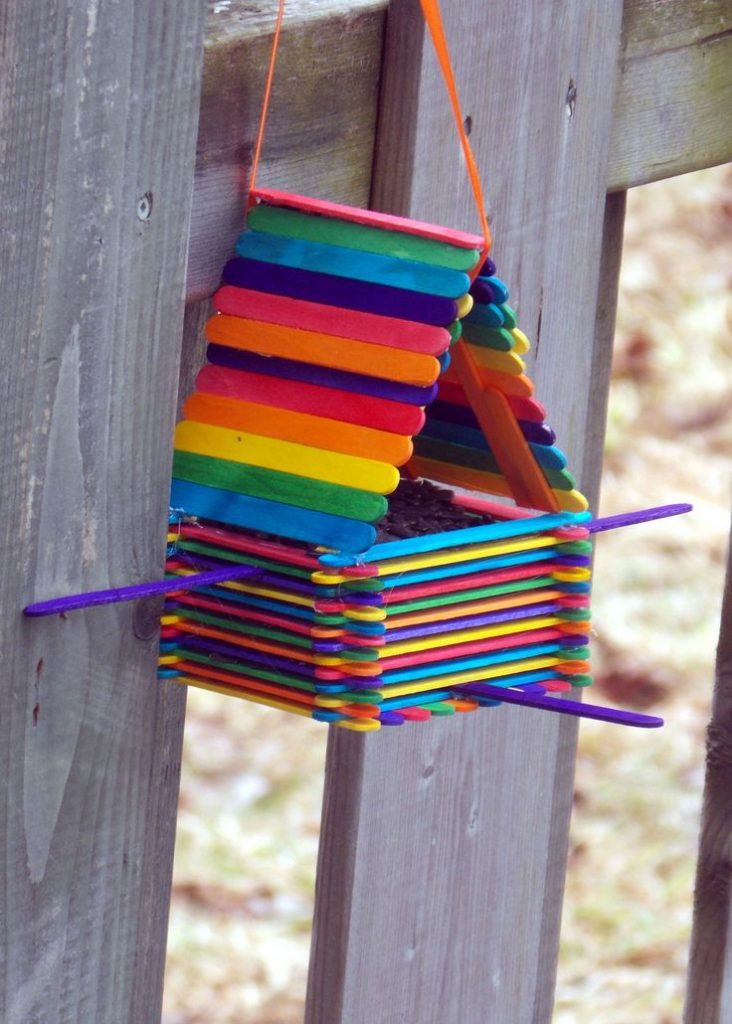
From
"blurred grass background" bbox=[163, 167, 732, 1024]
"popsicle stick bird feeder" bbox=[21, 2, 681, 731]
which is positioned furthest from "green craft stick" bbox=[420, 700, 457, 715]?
"blurred grass background" bbox=[163, 167, 732, 1024]

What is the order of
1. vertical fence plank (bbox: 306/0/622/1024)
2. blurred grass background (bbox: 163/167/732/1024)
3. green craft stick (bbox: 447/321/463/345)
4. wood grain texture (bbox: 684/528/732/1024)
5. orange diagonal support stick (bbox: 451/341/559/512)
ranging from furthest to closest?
blurred grass background (bbox: 163/167/732/1024) < wood grain texture (bbox: 684/528/732/1024) < vertical fence plank (bbox: 306/0/622/1024) < orange diagonal support stick (bbox: 451/341/559/512) < green craft stick (bbox: 447/321/463/345)

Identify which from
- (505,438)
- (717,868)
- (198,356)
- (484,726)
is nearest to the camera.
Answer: (505,438)

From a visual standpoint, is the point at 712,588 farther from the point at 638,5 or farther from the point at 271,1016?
the point at 638,5

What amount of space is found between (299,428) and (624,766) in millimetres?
2951

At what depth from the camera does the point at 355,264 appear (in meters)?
1.19

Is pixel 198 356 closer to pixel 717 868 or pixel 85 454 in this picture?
pixel 85 454

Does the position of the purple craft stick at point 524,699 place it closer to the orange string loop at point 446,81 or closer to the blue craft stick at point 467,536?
the blue craft stick at point 467,536

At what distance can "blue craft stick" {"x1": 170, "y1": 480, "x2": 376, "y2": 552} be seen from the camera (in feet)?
3.76

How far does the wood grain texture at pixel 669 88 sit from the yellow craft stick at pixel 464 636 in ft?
1.90

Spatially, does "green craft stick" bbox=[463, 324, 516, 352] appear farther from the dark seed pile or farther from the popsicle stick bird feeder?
the dark seed pile

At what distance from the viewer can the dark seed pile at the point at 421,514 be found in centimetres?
128

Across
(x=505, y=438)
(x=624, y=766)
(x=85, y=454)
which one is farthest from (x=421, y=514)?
(x=624, y=766)

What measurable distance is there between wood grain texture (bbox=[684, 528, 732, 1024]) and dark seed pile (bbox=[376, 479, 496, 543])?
1.79ft

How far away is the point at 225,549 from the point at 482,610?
0.20 meters
